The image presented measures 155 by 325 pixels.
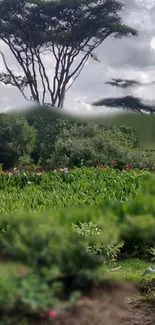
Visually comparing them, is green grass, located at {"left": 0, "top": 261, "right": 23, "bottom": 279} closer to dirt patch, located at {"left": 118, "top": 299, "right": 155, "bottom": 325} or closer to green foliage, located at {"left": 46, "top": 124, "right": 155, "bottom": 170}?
dirt patch, located at {"left": 118, "top": 299, "right": 155, "bottom": 325}

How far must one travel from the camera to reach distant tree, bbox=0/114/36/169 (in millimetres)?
11422

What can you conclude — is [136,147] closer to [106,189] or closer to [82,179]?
[82,179]

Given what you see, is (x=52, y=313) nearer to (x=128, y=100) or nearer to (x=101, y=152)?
(x=101, y=152)

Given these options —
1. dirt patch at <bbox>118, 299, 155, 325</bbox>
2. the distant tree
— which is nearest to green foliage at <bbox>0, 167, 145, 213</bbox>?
dirt patch at <bbox>118, 299, 155, 325</bbox>

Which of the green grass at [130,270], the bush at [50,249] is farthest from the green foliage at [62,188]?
the bush at [50,249]

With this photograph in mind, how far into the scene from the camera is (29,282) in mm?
1423

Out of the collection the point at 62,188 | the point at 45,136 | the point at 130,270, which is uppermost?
the point at 45,136

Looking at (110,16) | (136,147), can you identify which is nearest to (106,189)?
(136,147)

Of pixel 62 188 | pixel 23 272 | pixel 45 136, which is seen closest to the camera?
pixel 23 272

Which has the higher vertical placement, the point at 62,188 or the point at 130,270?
the point at 62,188

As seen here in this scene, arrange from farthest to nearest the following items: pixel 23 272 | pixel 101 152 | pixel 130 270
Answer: pixel 101 152
pixel 130 270
pixel 23 272

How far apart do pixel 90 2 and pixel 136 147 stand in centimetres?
493

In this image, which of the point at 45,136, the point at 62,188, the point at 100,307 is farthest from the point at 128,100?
the point at 100,307

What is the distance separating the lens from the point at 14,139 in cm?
1154
